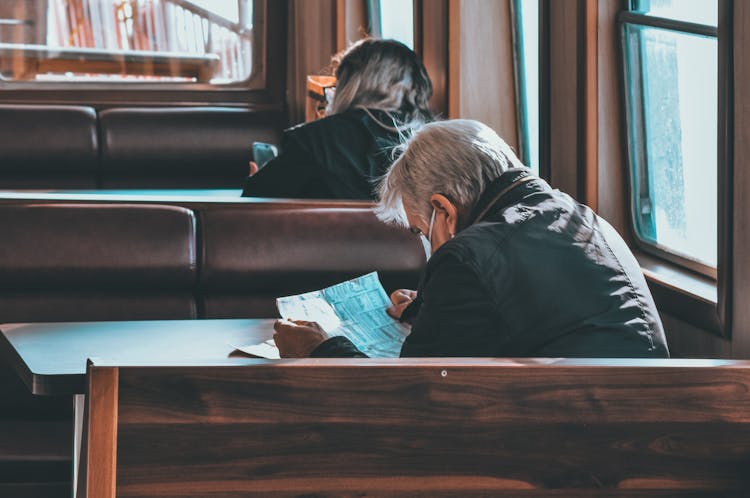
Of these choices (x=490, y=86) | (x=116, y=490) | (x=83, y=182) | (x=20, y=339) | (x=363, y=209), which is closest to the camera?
(x=116, y=490)

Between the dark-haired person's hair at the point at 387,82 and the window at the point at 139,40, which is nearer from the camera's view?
the dark-haired person's hair at the point at 387,82

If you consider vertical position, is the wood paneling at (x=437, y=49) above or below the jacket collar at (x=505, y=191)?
above

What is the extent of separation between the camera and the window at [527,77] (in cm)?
365

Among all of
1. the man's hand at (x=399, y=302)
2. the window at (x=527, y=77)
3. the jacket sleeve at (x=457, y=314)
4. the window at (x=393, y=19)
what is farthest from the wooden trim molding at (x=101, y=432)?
the window at (x=393, y=19)

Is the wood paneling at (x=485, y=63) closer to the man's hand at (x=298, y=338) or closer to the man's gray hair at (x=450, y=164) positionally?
the man's gray hair at (x=450, y=164)

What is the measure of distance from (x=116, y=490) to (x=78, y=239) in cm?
166

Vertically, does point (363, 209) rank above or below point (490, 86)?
below

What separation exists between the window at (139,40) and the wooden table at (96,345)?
4.97 m

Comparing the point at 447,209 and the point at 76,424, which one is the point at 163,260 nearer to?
the point at 76,424

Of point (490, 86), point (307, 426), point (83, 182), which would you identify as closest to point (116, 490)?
point (307, 426)

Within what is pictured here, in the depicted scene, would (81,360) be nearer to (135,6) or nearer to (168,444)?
(168,444)

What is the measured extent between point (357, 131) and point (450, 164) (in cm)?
167

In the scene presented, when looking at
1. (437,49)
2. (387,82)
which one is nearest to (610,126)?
(387,82)

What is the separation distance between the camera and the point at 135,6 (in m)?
7.20
